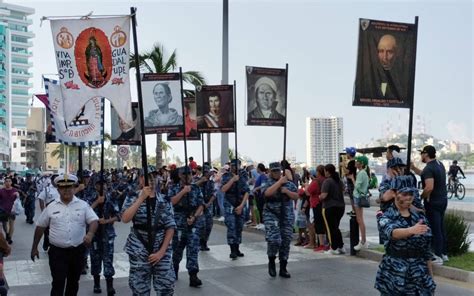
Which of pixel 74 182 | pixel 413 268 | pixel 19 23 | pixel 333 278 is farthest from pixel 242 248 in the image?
pixel 19 23

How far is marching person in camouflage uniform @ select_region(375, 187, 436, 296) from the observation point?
4.99 metres

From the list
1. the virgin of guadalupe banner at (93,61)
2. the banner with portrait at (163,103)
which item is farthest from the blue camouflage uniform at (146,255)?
the banner with portrait at (163,103)

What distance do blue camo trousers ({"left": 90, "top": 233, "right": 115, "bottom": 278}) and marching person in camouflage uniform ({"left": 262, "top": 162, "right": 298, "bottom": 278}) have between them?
2.48 metres

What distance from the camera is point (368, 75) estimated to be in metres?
9.62

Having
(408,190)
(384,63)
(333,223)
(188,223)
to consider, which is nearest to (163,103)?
(333,223)

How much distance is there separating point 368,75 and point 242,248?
5.22m

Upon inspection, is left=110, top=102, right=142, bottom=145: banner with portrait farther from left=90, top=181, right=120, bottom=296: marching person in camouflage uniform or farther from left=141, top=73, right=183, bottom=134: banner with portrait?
left=90, top=181, right=120, bottom=296: marching person in camouflage uniform

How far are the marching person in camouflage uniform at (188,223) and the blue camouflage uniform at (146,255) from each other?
2739 millimetres

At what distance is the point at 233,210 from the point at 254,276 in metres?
2.37

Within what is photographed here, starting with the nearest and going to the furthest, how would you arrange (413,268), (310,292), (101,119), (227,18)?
(413,268)
(310,292)
(101,119)
(227,18)

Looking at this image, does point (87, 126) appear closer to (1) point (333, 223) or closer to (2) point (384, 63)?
(2) point (384, 63)

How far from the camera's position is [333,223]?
11734 mm

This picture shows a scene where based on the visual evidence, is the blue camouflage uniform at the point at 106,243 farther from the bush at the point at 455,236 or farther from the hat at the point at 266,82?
the hat at the point at 266,82

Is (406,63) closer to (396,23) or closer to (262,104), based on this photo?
(396,23)
